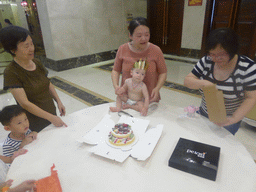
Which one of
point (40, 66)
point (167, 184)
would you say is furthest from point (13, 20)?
point (167, 184)

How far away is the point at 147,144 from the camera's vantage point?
40.9 inches

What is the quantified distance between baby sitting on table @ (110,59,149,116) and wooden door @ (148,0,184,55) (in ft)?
16.9

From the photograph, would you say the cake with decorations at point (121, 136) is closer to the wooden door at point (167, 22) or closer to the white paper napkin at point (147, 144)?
the white paper napkin at point (147, 144)

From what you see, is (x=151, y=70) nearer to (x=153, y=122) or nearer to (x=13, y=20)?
(x=153, y=122)

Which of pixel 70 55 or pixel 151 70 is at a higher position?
pixel 151 70

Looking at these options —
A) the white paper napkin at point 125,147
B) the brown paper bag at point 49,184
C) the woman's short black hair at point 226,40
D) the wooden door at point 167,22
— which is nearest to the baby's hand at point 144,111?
the white paper napkin at point 125,147

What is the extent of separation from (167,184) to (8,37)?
1313 mm

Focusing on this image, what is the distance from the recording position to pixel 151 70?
1.57 m

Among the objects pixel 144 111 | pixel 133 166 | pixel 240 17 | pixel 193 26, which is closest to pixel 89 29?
→ pixel 193 26

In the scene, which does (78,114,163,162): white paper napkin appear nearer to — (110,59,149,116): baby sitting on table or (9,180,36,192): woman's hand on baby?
(110,59,149,116): baby sitting on table

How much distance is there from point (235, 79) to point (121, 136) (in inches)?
31.1

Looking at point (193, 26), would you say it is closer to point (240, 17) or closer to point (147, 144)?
point (240, 17)

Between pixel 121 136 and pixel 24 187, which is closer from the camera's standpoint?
pixel 24 187

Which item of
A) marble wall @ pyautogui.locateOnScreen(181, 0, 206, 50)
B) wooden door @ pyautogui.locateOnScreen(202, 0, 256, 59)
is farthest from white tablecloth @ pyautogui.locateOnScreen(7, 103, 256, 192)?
marble wall @ pyautogui.locateOnScreen(181, 0, 206, 50)
